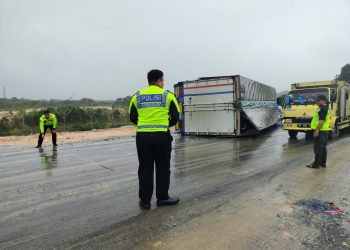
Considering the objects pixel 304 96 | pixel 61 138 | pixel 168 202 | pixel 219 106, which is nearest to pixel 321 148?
pixel 168 202

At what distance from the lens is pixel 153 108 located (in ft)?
14.8

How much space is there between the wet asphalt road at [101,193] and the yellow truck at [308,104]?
350 cm

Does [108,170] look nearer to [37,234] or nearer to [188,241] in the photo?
[37,234]

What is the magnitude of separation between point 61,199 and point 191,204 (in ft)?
6.85

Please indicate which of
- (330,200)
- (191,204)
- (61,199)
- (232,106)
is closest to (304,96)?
(232,106)

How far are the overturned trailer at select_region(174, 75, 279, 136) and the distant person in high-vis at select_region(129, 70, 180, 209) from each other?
1016 cm

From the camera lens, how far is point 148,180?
4598 millimetres

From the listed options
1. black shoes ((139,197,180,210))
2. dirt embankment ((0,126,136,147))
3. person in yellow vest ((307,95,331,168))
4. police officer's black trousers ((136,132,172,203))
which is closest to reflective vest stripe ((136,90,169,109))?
police officer's black trousers ((136,132,172,203))

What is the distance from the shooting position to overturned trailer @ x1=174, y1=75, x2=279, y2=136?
14.5 metres

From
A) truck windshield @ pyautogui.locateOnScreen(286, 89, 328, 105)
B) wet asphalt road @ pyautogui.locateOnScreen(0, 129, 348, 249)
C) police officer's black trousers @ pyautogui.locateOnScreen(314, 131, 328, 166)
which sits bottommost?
wet asphalt road @ pyautogui.locateOnScreen(0, 129, 348, 249)

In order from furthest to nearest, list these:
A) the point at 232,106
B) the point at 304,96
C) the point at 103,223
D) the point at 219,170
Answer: the point at 232,106
the point at 304,96
the point at 219,170
the point at 103,223

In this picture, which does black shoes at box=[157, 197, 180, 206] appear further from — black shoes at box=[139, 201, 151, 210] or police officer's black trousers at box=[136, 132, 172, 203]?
black shoes at box=[139, 201, 151, 210]

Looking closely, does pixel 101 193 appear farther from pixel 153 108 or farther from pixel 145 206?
pixel 153 108

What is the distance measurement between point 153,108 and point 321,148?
4743 mm
